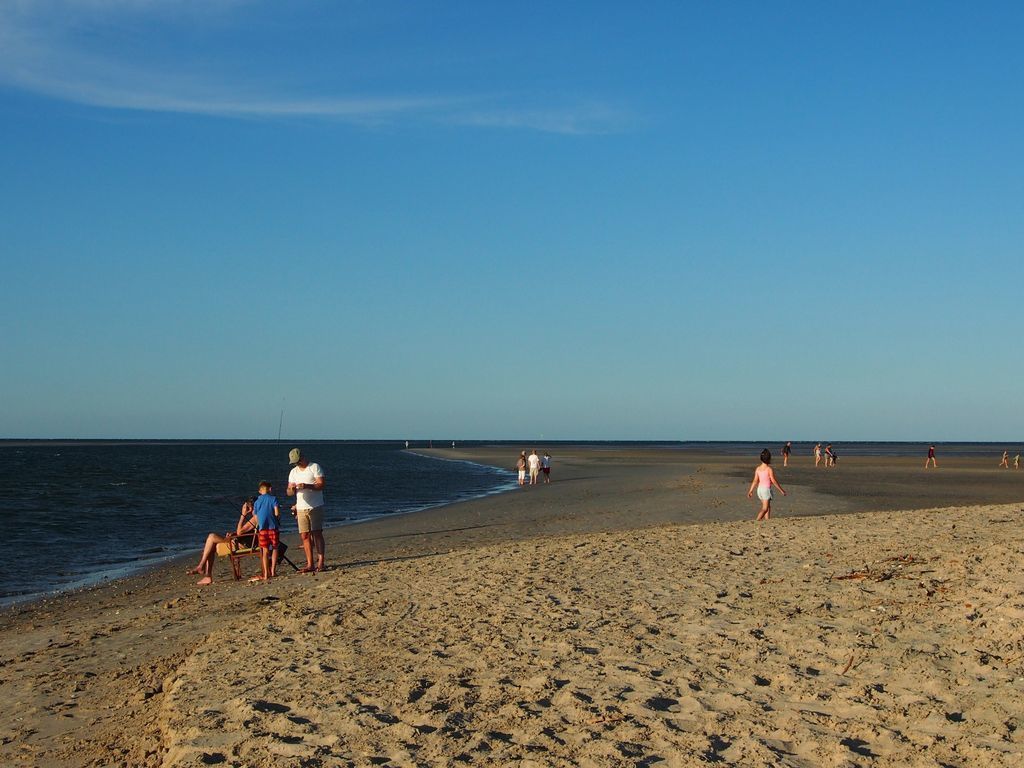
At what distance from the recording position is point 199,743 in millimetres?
5652

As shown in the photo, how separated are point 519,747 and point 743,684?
6.49 feet

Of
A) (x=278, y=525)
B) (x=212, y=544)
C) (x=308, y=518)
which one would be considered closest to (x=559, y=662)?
(x=308, y=518)

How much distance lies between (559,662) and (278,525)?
756cm

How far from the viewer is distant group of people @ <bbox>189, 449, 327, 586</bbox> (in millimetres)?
13461

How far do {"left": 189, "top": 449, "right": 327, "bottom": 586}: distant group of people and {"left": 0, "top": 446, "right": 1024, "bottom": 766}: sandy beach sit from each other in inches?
25.7

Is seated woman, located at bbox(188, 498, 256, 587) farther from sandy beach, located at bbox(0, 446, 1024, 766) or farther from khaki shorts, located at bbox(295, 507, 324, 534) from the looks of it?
khaki shorts, located at bbox(295, 507, 324, 534)

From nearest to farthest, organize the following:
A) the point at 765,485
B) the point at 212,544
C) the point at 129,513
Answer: the point at 212,544, the point at 765,485, the point at 129,513

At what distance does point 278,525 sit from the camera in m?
13.7

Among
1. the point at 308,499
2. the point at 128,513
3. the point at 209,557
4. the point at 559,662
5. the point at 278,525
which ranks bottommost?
the point at 128,513

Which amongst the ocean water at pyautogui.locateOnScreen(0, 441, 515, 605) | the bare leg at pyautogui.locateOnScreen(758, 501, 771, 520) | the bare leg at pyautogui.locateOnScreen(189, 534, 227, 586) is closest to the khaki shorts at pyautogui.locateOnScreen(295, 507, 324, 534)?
the bare leg at pyautogui.locateOnScreen(189, 534, 227, 586)

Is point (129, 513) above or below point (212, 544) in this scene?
below

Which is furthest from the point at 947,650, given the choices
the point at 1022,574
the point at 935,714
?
the point at 1022,574

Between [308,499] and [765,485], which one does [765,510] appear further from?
[308,499]

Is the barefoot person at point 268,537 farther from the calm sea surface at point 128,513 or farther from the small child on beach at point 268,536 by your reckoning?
the calm sea surface at point 128,513
